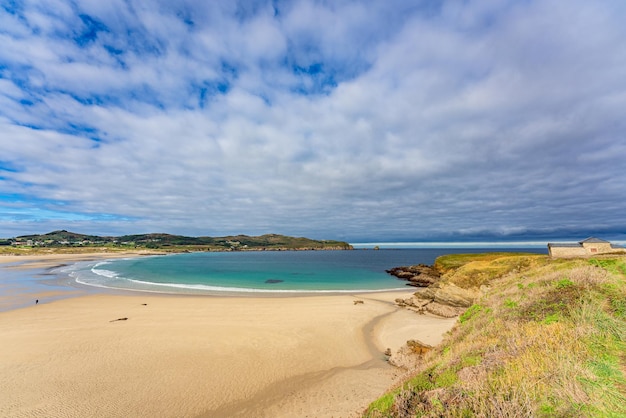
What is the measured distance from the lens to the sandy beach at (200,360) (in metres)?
10.3

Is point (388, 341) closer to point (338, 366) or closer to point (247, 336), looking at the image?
point (338, 366)

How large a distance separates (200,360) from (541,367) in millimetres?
14013

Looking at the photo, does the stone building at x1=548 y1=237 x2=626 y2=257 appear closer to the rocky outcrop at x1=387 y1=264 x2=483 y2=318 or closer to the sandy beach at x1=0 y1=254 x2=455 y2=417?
the rocky outcrop at x1=387 y1=264 x2=483 y2=318

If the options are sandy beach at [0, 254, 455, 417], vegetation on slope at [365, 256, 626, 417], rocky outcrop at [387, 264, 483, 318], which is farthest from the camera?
rocky outcrop at [387, 264, 483, 318]

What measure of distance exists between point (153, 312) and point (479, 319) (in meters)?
24.5

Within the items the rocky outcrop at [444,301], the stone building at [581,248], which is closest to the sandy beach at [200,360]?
the rocky outcrop at [444,301]

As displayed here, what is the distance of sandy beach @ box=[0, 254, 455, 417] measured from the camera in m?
10.3

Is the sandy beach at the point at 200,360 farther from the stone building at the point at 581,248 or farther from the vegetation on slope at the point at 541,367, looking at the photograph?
the stone building at the point at 581,248

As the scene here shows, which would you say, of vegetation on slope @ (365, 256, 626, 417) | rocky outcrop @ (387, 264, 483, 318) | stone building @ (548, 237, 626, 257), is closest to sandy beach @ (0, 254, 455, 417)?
rocky outcrop @ (387, 264, 483, 318)

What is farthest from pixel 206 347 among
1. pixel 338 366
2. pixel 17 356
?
pixel 17 356

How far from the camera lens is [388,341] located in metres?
17.0

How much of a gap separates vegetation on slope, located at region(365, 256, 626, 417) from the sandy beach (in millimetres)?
3960

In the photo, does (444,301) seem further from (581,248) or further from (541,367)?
(581,248)

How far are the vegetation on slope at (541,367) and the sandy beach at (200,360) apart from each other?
396 cm
